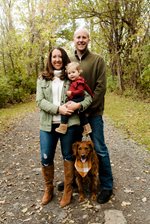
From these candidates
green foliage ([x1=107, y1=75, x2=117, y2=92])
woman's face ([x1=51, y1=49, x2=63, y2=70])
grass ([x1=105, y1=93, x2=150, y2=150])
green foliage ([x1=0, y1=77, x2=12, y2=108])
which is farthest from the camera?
green foliage ([x1=107, y1=75, x2=117, y2=92])

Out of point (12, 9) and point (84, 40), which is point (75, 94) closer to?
point (84, 40)

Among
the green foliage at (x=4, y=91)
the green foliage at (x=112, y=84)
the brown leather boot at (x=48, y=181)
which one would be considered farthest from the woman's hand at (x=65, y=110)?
the green foliage at (x=112, y=84)

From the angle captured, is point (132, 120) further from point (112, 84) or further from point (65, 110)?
point (112, 84)

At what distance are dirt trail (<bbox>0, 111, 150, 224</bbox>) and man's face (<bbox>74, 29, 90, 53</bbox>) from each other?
7.99 ft

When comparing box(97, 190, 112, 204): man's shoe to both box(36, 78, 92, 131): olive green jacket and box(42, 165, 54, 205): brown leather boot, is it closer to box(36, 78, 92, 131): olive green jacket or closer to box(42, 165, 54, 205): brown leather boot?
box(42, 165, 54, 205): brown leather boot

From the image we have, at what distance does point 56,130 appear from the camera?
430 cm

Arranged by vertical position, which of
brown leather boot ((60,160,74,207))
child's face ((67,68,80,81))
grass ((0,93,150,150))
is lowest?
grass ((0,93,150,150))

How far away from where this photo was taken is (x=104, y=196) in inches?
187

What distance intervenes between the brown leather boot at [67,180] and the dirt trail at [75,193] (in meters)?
0.10

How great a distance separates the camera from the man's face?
427 cm

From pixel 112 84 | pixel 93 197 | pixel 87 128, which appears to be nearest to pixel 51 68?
pixel 87 128

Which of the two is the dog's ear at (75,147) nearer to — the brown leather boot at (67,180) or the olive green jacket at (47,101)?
the brown leather boot at (67,180)

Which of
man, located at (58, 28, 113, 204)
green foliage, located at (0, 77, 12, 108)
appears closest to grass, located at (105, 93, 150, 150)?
man, located at (58, 28, 113, 204)

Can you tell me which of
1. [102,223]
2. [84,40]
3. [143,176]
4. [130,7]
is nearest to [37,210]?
[102,223]
